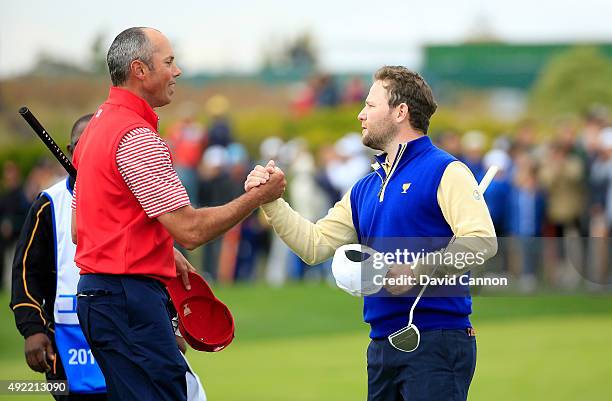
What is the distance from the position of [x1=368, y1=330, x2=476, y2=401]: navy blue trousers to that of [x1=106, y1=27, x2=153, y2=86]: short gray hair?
1.94 metres

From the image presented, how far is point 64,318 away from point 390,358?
6.86 ft

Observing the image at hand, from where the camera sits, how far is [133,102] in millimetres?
5770

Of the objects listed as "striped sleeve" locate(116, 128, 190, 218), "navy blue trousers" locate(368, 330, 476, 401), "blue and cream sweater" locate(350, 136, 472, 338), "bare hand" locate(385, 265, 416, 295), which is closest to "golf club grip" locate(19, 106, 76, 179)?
"striped sleeve" locate(116, 128, 190, 218)

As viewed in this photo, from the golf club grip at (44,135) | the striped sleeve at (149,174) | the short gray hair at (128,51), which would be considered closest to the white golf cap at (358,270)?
the striped sleeve at (149,174)

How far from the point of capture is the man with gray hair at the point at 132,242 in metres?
5.54

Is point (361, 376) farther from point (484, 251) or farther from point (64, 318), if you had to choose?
point (484, 251)

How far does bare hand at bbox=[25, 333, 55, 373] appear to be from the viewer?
6.65 m

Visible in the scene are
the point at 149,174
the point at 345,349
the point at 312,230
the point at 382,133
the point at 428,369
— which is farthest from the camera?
the point at 345,349

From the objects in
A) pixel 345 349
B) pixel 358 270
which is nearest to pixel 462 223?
pixel 358 270

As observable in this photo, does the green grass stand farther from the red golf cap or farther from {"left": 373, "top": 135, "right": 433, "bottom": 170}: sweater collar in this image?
{"left": 373, "top": 135, "right": 433, "bottom": 170}: sweater collar

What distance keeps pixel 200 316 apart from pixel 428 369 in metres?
1.35

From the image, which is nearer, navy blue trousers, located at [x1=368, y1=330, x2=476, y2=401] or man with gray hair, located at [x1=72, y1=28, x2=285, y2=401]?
man with gray hair, located at [x1=72, y1=28, x2=285, y2=401]

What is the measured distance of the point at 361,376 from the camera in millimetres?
12148

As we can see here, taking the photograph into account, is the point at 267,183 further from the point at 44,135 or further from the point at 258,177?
the point at 44,135
